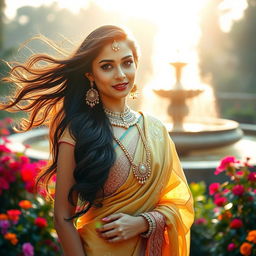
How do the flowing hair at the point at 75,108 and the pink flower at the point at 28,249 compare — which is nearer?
the flowing hair at the point at 75,108

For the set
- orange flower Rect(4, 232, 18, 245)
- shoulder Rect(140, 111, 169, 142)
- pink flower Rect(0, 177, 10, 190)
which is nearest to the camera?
shoulder Rect(140, 111, 169, 142)

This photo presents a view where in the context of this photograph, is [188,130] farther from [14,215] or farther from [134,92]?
[134,92]

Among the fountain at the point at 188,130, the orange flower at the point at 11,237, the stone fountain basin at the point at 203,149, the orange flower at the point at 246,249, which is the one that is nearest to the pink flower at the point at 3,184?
the orange flower at the point at 11,237

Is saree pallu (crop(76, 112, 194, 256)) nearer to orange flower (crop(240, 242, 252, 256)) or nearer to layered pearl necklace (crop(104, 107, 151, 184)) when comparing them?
layered pearl necklace (crop(104, 107, 151, 184))

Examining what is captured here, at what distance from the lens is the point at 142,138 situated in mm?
2357

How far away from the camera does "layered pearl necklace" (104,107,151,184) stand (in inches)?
88.4

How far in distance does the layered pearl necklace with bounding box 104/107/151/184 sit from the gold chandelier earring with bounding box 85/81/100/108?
0.07 m

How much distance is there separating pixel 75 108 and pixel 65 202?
44 centimetres

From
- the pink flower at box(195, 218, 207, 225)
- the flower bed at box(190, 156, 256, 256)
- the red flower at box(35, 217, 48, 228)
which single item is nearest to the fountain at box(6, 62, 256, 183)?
the pink flower at box(195, 218, 207, 225)

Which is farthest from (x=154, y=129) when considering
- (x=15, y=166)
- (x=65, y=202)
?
(x=15, y=166)

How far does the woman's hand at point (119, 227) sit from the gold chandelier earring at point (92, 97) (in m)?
0.53

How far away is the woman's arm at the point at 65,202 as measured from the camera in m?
2.16

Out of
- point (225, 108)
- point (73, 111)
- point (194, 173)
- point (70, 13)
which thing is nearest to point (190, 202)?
point (73, 111)

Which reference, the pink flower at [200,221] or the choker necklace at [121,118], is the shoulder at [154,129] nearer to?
the choker necklace at [121,118]
